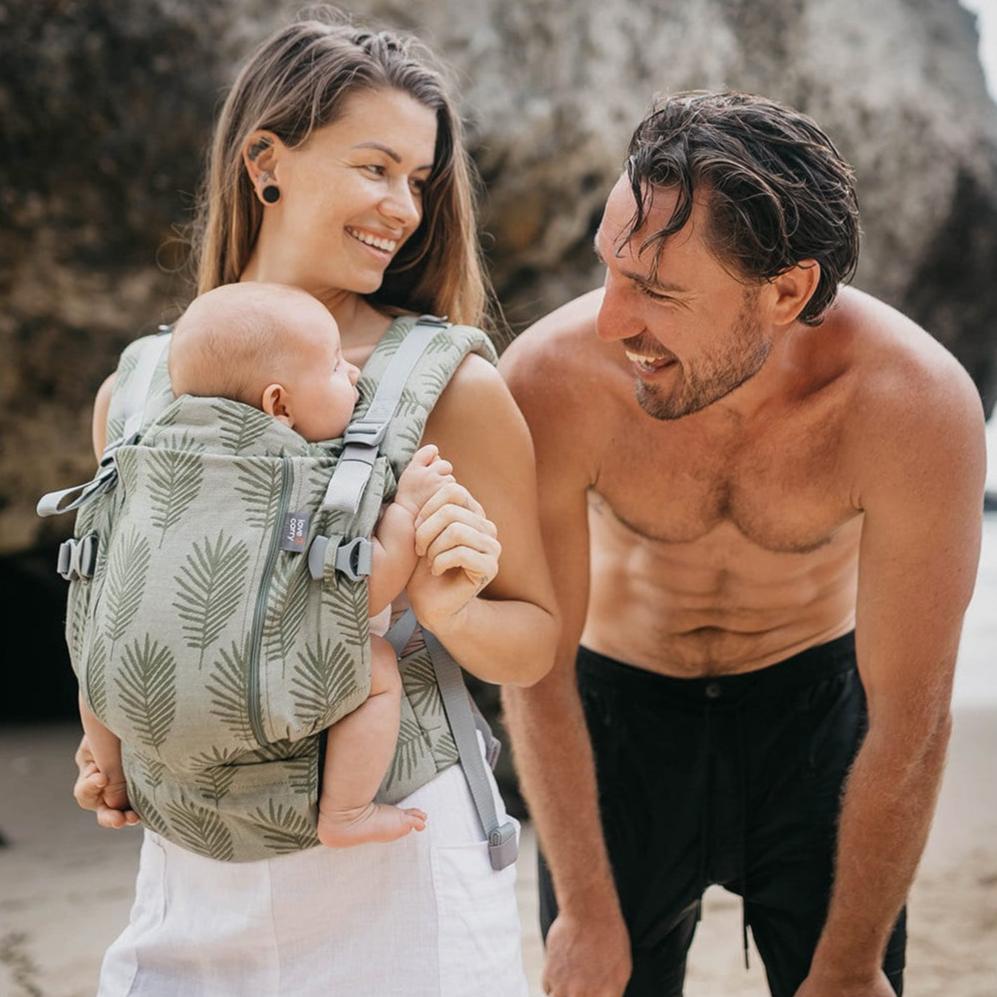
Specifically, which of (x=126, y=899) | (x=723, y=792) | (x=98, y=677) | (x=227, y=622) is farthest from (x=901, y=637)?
(x=126, y=899)

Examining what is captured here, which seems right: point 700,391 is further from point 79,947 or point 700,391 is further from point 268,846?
point 79,947

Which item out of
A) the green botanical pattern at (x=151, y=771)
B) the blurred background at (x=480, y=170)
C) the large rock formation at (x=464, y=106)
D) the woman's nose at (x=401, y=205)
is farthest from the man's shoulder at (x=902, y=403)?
the large rock formation at (x=464, y=106)

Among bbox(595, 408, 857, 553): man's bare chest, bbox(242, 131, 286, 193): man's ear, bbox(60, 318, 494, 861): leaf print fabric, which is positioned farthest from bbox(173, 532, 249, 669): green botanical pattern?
bbox(595, 408, 857, 553): man's bare chest

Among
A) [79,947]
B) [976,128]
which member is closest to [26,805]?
[79,947]

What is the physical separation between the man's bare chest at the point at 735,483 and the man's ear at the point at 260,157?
2.37 feet

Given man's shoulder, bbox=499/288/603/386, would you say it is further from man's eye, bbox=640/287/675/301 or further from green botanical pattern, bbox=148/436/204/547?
green botanical pattern, bbox=148/436/204/547

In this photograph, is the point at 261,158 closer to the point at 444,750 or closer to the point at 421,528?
the point at 421,528

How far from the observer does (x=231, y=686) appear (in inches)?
58.6

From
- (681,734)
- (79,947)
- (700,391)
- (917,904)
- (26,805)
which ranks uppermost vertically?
(700,391)

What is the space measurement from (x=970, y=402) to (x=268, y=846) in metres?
1.25

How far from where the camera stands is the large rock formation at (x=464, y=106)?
434cm

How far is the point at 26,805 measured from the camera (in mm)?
5461

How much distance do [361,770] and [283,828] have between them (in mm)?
119

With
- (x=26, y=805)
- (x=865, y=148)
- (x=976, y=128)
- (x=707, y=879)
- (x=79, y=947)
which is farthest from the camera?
(x=976, y=128)
